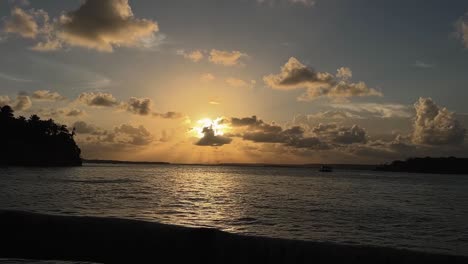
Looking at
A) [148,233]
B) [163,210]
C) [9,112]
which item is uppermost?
[9,112]

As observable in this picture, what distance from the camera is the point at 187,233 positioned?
425cm

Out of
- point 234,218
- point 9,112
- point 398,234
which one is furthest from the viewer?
point 9,112

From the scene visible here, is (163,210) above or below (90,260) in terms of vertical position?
below

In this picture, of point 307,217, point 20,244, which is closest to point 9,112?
point 307,217

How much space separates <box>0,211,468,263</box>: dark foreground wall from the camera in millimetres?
3889

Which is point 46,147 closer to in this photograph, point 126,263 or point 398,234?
point 398,234

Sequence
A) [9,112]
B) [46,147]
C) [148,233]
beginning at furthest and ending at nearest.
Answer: [46,147], [9,112], [148,233]

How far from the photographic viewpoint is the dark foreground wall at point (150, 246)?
3.89m

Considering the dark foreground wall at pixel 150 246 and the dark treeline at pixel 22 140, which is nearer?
the dark foreground wall at pixel 150 246

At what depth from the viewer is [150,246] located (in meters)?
4.21

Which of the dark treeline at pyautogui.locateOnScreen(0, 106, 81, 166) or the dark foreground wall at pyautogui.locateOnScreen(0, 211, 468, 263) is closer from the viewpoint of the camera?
the dark foreground wall at pyautogui.locateOnScreen(0, 211, 468, 263)

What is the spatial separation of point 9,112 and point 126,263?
19214cm

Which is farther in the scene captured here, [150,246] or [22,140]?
[22,140]

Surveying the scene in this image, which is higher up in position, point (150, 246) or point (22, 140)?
point (22, 140)
